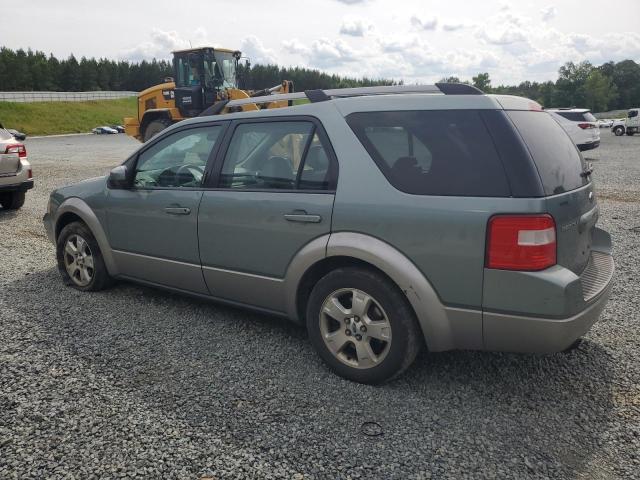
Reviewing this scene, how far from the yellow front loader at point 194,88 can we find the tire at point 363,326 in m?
14.1

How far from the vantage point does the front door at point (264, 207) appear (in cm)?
343

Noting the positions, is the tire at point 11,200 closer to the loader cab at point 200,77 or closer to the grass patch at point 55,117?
the loader cab at point 200,77

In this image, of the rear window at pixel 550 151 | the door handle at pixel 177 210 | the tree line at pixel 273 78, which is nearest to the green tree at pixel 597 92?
the tree line at pixel 273 78

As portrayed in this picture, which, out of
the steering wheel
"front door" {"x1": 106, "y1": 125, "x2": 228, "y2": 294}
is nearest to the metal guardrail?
"front door" {"x1": 106, "y1": 125, "x2": 228, "y2": 294}

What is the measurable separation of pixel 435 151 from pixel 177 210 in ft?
6.76

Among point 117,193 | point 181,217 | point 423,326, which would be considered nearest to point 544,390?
point 423,326

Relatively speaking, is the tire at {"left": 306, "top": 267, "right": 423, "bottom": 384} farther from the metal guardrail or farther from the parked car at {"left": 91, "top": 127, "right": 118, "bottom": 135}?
the metal guardrail

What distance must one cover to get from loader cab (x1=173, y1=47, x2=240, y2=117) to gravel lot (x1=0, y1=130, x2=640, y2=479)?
13128 millimetres

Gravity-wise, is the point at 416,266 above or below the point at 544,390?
above

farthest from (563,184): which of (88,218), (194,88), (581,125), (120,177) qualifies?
(581,125)

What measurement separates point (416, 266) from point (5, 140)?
835 cm

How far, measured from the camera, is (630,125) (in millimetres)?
34062

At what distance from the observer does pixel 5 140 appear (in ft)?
29.1

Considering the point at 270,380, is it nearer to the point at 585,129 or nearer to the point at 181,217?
the point at 181,217
